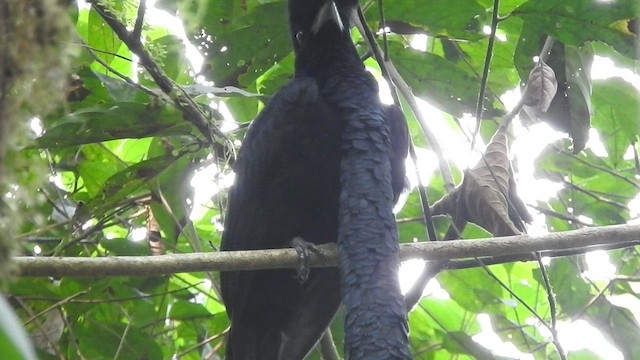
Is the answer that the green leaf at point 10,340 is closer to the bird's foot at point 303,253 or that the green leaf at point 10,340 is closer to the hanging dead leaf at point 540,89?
the bird's foot at point 303,253

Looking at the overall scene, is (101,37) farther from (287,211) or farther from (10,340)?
(10,340)

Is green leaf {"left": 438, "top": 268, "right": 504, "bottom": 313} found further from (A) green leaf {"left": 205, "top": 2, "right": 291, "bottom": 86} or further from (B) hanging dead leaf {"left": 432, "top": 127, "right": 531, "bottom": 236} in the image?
(A) green leaf {"left": 205, "top": 2, "right": 291, "bottom": 86}

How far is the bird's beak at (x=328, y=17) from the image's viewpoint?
10.5ft

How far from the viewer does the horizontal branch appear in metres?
1.94

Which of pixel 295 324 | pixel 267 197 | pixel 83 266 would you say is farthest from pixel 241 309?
pixel 83 266

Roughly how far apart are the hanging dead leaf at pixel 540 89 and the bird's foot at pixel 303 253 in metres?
0.86

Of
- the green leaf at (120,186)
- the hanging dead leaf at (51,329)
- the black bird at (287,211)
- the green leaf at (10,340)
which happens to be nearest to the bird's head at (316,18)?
the black bird at (287,211)

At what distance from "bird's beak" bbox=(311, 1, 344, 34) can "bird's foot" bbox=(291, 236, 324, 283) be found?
2.89ft

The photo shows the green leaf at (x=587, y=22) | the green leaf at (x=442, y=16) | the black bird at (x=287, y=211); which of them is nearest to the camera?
the green leaf at (x=587, y=22)

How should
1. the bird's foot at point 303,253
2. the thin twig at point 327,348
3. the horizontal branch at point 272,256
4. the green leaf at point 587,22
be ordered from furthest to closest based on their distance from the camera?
1. the thin twig at point 327,348
2. the green leaf at point 587,22
3. the bird's foot at point 303,253
4. the horizontal branch at point 272,256

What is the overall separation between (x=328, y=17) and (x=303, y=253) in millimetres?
1058

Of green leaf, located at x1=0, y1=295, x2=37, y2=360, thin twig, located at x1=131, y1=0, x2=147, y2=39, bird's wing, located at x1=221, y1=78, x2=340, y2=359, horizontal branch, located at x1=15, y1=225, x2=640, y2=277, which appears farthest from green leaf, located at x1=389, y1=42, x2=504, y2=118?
green leaf, located at x1=0, y1=295, x2=37, y2=360

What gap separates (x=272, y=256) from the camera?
2199 millimetres

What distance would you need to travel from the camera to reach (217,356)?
3559 millimetres
